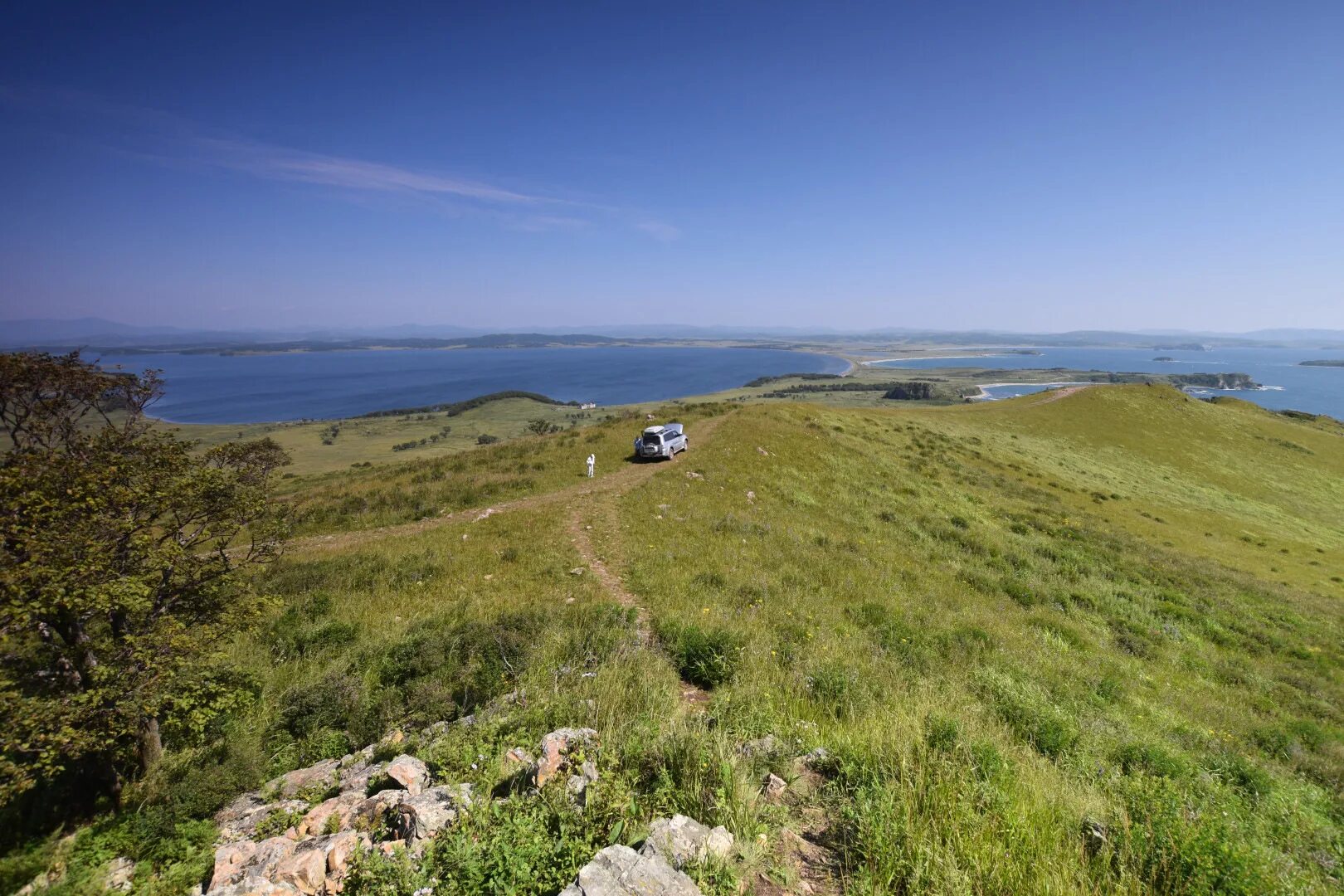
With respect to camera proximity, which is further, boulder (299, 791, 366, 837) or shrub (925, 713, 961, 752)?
shrub (925, 713, 961, 752)

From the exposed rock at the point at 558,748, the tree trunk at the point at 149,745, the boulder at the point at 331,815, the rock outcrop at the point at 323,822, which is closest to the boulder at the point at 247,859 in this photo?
the rock outcrop at the point at 323,822

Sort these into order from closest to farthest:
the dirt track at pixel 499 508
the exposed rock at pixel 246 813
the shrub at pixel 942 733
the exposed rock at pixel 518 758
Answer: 1. the exposed rock at pixel 246 813
2. the exposed rock at pixel 518 758
3. the shrub at pixel 942 733
4. the dirt track at pixel 499 508

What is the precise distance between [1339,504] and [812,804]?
62.3 m

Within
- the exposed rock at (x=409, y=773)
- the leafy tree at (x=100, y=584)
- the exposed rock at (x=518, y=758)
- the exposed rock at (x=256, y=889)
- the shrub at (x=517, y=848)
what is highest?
the leafy tree at (x=100, y=584)

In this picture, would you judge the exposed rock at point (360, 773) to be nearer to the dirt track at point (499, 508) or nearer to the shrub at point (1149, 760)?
the dirt track at point (499, 508)

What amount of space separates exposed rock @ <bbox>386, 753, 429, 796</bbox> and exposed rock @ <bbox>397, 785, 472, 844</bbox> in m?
0.37

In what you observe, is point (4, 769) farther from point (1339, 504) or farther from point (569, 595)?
point (1339, 504)

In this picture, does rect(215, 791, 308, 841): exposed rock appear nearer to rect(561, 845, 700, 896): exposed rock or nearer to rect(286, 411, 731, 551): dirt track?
rect(561, 845, 700, 896): exposed rock

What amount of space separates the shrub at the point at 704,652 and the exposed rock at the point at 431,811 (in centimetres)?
470

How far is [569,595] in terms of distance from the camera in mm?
12578

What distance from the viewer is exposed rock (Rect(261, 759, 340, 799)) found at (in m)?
5.73

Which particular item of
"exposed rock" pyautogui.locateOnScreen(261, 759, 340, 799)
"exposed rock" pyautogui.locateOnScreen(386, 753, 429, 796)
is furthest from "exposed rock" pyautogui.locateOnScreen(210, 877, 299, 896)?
Answer: "exposed rock" pyautogui.locateOnScreen(261, 759, 340, 799)

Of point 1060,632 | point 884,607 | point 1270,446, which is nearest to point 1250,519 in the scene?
point 1270,446

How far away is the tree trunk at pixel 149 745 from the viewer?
5.62m
